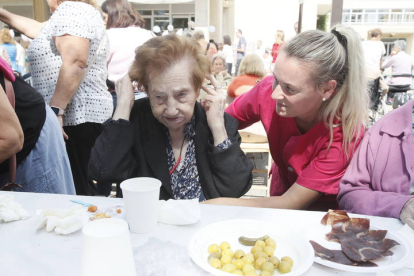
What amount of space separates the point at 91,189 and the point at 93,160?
3.88 feet

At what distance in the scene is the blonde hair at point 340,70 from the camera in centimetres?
152

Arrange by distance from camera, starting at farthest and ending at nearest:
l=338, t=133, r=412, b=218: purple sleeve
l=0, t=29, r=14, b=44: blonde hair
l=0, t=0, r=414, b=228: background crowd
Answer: l=0, t=29, r=14, b=44: blonde hair < l=0, t=0, r=414, b=228: background crowd < l=338, t=133, r=412, b=218: purple sleeve

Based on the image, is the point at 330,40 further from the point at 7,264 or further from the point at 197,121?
the point at 7,264

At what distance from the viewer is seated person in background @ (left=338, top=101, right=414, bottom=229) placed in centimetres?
139

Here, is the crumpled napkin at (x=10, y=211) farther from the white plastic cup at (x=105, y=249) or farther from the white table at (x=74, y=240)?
the white plastic cup at (x=105, y=249)

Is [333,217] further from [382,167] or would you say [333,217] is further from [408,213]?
[382,167]

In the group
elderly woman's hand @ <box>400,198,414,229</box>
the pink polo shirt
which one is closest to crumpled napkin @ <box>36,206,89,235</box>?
the pink polo shirt

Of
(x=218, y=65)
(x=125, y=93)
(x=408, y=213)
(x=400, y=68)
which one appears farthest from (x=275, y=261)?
(x=400, y=68)

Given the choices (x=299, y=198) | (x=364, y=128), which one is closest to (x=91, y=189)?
(x=299, y=198)

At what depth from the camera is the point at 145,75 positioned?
1.63 meters

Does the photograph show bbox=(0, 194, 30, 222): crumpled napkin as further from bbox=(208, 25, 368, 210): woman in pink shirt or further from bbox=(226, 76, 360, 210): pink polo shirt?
bbox=(226, 76, 360, 210): pink polo shirt

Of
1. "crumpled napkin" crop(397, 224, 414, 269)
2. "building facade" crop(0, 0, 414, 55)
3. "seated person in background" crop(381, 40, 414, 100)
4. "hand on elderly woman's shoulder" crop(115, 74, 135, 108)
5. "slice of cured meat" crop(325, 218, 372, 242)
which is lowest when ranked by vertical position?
"seated person in background" crop(381, 40, 414, 100)

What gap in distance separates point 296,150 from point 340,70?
1.35 feet

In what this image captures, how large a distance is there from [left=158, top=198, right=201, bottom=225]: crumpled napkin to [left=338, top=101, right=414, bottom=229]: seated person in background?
25.7 inches
